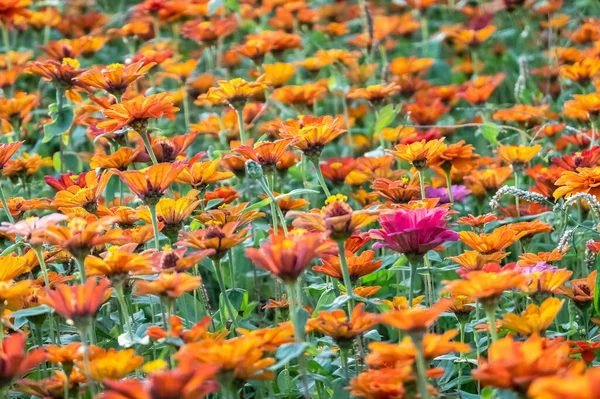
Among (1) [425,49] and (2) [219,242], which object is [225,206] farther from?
(1) [425,49]

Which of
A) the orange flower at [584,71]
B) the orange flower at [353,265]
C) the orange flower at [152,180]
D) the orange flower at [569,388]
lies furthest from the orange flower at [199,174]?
the orange flower at [584,71]

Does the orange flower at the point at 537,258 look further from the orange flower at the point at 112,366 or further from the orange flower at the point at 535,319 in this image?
the orange flower at the point at 112,366

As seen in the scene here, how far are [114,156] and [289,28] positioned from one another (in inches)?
71.5

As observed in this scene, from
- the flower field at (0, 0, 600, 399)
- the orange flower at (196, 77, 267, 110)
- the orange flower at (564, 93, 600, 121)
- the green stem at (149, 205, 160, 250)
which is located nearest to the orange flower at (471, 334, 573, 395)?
the flower field at (0, 0, 600, 399)

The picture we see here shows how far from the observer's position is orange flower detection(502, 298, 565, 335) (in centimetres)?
144

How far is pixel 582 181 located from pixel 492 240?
28 cm

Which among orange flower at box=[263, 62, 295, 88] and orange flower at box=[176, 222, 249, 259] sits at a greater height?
orange flower at box=[176, 222, 249, 259]

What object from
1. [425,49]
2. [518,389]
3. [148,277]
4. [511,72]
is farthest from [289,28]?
[518,389]

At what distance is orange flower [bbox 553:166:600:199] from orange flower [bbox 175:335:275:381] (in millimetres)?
878

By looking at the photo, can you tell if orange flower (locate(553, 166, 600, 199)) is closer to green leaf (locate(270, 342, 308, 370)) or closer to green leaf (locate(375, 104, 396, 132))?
green leaf (locate(375, 104, 396, 132))

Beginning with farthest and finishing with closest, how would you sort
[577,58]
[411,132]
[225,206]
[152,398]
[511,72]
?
[511,72]
[577,58]
[411,132]
[225,206]
[152,398]

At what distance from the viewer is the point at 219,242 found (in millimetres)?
1589

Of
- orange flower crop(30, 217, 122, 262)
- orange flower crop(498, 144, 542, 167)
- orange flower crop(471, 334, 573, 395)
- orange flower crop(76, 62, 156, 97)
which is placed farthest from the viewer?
orange flower crop(498, 144, 542, 167)

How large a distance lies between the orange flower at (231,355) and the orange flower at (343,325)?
0.19m
